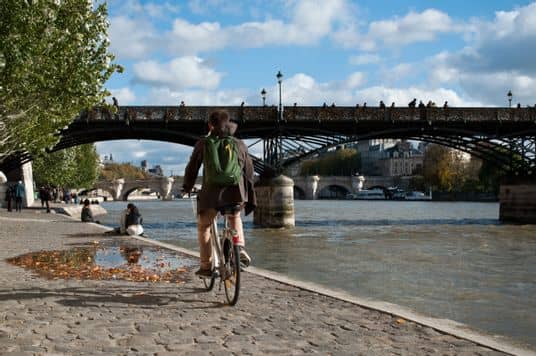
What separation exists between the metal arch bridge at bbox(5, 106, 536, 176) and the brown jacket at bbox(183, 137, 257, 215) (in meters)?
29.2

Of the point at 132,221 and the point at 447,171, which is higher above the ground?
the point at 447,171

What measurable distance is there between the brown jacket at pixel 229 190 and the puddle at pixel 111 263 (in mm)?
2279

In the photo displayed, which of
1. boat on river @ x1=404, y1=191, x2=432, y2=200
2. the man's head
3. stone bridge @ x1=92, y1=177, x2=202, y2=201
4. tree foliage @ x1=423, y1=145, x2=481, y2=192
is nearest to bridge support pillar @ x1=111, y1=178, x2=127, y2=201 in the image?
stone bridge @ x1=92, y1=177, x2=202, y2=201

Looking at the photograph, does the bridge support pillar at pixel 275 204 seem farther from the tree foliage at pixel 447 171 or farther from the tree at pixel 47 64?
the tree foliage at pixel 447 171

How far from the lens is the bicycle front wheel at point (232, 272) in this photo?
6.74 m

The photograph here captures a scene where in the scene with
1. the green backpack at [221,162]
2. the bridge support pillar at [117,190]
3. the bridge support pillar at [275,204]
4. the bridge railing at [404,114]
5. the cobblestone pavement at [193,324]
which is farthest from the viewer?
the bridge support pillar at [117,190]

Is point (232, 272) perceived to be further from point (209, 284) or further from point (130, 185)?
point (130, 185)

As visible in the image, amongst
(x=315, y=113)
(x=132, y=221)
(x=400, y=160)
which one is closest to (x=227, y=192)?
(x=132, y=221)

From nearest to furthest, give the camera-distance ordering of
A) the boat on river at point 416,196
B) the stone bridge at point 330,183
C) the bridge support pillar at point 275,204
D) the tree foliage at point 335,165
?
the bridge support pillar at point 275,204, the boat on river at point 416,196, the stone bridge at point 330,183, the tree foliage at point 335,165

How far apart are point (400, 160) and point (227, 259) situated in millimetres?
184650

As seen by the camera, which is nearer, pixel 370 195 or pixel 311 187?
pixel 370 195

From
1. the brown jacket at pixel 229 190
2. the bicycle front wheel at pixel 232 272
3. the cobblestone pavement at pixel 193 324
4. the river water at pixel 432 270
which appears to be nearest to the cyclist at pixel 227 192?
the brown jacket at pixel 229 190

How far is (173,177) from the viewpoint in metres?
152

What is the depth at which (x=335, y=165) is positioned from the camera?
7510 inches
